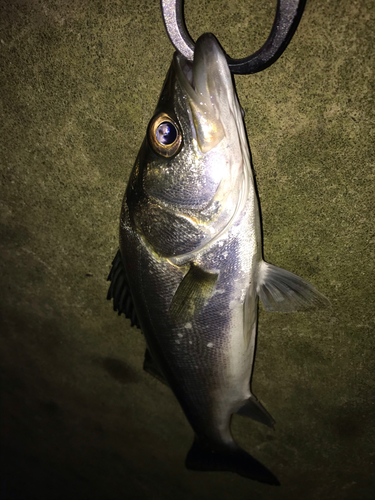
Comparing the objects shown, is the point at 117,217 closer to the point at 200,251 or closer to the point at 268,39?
the point at 200,251

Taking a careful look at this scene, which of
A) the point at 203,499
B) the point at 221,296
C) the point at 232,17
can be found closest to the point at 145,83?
the point at 232,17

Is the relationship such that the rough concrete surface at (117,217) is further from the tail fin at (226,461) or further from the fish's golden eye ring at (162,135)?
the fish's golden eye ring at (162,135)

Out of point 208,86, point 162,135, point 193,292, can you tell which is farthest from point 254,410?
point 208,86

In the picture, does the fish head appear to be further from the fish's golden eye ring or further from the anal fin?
the anal fin

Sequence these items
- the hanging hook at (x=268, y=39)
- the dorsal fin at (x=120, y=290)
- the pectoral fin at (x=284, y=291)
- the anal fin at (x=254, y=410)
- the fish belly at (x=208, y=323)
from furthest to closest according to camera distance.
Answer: the anal fin at (x=254, y=410), the dorsal fin at (x=120, y=290), the pectoral fin at (x=284, y=291), the fish belly at (x=208, y=323), the hanging hook at (x=268, y=39)

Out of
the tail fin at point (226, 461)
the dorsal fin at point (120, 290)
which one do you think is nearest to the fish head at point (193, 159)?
the dorsal fin at point (120, 290)

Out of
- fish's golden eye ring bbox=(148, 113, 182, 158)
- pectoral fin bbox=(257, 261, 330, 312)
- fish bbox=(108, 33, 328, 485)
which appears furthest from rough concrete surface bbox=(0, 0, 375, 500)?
fish's golden eye ring bbox=(148, 113, 182, 158)

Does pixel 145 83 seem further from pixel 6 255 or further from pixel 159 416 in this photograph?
pixel 159 416
